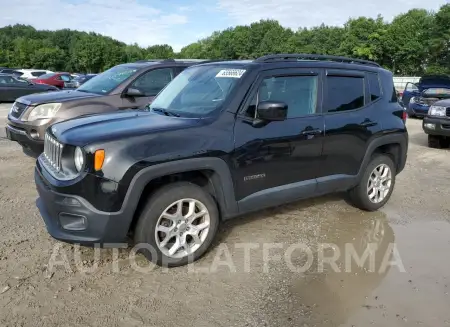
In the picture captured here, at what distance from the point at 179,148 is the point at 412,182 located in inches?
186

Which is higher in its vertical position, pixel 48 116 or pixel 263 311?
pixel 48 116

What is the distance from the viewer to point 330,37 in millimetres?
64500

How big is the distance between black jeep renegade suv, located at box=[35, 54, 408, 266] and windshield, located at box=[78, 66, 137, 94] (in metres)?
2.61

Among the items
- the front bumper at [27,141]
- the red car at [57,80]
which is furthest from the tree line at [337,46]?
the front bumper at [27,141]

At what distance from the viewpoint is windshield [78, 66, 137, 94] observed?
22.6 ft

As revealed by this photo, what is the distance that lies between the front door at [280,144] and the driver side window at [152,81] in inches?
136

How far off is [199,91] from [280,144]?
1000 millimetres

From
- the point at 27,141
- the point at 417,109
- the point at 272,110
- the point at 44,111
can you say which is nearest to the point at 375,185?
the point at 272,110

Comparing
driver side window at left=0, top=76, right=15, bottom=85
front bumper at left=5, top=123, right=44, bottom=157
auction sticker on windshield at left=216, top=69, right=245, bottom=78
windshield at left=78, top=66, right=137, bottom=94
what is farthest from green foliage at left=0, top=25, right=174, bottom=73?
auction sticker on windshield at left=216, top=69, right=245, bottom=78

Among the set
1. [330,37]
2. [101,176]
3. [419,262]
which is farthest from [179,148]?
[330,37]

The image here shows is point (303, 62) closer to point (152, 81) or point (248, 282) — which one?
point (248, 282)

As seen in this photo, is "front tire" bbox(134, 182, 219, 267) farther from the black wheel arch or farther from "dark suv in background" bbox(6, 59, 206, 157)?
"dark suv in background" bbox(6, 59, 206, 157)

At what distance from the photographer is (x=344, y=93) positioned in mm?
4590

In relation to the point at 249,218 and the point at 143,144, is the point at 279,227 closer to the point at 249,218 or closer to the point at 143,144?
the point at 249,218
